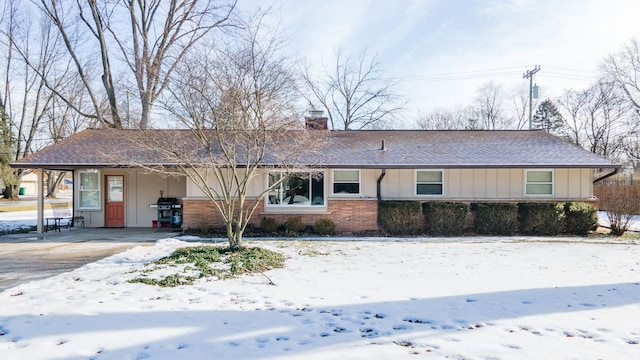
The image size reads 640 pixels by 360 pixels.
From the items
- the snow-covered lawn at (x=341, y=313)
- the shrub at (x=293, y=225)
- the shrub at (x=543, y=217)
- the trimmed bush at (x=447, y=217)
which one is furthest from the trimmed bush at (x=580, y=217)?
the shrub at (x=293, y=225)

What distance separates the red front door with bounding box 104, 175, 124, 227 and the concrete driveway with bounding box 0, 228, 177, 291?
966 millimetres

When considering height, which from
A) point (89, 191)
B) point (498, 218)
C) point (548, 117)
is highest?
point (548, 117)

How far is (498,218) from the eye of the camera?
12336 mm

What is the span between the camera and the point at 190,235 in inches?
472

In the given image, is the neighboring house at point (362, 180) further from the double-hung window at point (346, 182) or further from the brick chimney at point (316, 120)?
the brick chimney at point (316, 120)

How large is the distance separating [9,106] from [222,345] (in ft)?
121

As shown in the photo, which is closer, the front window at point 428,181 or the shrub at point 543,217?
the shrub at point 543,217

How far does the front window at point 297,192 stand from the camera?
12867 mm

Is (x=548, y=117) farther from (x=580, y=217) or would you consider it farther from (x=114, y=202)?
(x=114, y=202)

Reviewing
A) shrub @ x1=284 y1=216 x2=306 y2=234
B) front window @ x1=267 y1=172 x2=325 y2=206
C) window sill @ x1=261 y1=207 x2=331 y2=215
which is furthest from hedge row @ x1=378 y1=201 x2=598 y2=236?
shrub @ x1=284 y1=216 x2=306 y2=234

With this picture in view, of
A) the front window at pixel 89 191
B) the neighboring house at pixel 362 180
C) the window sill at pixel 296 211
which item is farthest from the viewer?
the front window at pixel 89 191

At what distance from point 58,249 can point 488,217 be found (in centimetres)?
1238

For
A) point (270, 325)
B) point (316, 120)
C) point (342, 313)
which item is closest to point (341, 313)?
point (342, 313)

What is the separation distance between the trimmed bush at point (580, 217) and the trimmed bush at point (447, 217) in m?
3.36
